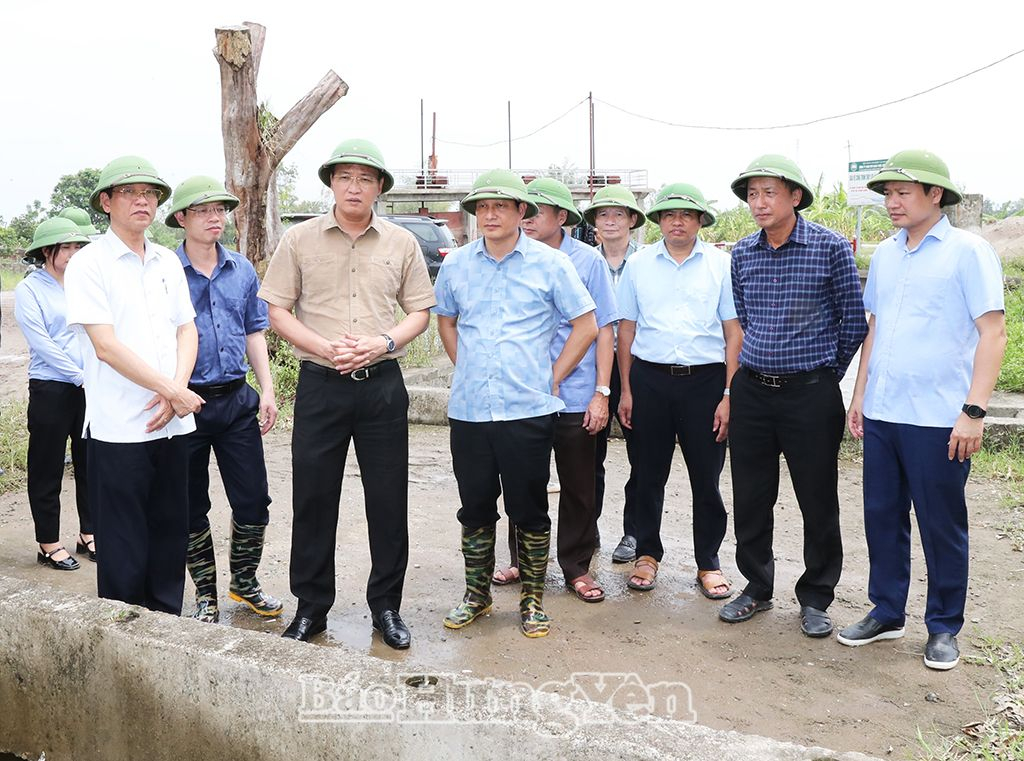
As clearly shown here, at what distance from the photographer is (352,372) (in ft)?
11.6

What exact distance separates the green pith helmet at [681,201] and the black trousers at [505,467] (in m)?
1.17

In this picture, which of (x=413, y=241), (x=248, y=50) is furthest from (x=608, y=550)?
(x=248, y=50)

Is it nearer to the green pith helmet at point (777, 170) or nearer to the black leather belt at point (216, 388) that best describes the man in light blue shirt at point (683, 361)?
the green pith helmet at point (777, 170)

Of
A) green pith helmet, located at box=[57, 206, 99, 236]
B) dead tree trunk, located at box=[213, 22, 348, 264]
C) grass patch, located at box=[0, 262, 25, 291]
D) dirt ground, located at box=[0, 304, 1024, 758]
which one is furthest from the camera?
grass patch, located at box=[0, 262, 25, 291]

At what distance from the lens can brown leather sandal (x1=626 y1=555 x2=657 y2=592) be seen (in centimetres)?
435

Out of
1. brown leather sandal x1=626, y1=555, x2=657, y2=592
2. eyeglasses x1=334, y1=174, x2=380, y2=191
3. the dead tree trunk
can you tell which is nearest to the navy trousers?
brown leather sandal x1=626, y1=555, x2=657, y2=592

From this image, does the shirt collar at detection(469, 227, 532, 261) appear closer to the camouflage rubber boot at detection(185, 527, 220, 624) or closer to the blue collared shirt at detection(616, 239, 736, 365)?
the blue collared shirt at detection(616, 239, 736, 365)

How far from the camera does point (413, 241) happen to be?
3.69 metres

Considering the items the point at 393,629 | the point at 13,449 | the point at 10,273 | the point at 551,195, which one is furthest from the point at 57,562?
the point at 10,273

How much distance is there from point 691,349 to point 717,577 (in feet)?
3.53

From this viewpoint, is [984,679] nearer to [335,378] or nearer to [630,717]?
[630,717]

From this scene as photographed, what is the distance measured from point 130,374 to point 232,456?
79cm

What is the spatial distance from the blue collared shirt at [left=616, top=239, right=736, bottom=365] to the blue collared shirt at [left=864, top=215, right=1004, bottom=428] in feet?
2.68

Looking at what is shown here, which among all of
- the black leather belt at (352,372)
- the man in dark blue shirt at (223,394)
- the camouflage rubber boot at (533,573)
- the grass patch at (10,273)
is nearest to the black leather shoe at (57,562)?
the man in dark blue shirt at (223,394)
